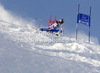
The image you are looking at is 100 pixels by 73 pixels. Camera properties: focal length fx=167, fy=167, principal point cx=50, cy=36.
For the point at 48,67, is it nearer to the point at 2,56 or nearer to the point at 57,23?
the point at 2,56

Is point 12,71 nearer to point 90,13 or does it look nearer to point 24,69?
point 24,69

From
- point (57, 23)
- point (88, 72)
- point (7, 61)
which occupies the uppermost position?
point (57, 23)

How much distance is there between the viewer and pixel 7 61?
5.79m

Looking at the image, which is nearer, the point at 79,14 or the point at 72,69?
the point at 72,69

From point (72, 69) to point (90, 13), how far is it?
1614 cm

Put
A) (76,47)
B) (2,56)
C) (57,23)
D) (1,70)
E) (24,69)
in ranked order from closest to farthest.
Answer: (1,70) < (24,69) < (2,56) < (76,47) < (57,23)

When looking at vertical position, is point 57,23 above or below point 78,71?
above

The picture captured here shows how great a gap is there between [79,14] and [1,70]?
17.1 metres

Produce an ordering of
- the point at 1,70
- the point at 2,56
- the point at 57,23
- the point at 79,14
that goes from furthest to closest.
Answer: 1. the point at 57,23
2. the point at 79,14
3. the point at 2,56
4. the point at 1,70

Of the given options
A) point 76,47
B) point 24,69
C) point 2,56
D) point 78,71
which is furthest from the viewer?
point 76,47

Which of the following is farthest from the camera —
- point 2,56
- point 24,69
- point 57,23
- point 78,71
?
point 57,23

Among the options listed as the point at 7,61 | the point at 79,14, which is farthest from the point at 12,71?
the point at 79,14

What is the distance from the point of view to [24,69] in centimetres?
548

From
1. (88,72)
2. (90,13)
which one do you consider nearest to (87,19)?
(90,13)
